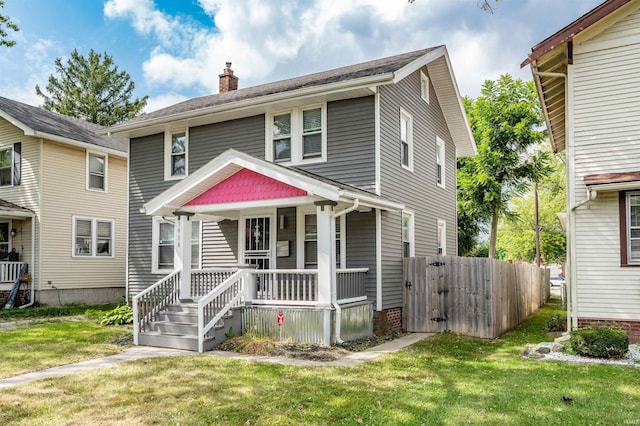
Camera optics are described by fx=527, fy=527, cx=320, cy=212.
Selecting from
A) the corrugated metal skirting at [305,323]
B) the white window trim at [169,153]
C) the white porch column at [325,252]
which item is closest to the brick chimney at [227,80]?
the white window trim at [169,153]

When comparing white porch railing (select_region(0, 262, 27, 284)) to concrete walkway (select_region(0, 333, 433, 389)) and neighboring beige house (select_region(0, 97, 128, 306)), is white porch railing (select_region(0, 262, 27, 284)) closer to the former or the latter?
neighboring beige house (select_region(0, 97, 128, 306))

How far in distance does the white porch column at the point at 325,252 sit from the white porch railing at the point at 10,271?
40.5 ft

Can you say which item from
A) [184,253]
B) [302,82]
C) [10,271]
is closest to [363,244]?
[184,253]

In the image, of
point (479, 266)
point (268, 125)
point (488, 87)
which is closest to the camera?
point (479, 266)

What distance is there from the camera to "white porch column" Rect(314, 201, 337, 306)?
1023 cm

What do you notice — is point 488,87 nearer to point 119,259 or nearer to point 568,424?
point 119,259

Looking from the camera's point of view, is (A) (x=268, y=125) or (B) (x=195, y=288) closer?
(B) (x=195, y=288)

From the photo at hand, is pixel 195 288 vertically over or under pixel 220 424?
over

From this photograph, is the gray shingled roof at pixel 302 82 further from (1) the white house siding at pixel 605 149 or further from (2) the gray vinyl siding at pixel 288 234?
(1) the white house siding at pixel 605 149

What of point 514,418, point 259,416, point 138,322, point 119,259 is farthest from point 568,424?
point 119,259

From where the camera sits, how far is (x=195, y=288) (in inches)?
485

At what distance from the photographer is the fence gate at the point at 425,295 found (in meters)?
12.7

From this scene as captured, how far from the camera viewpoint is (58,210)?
60.0 feet

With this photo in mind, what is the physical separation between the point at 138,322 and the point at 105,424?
5600 millimetres
